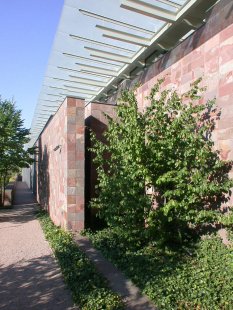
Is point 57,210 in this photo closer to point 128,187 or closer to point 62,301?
point 128,187

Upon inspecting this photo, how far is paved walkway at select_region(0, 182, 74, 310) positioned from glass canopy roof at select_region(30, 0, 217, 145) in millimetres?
5122

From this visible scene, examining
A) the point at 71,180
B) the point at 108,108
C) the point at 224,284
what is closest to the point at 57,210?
the point at 71,180

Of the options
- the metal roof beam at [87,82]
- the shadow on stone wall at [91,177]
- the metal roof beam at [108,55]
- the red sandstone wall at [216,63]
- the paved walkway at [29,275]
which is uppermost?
the metal roof beam at [87,82]

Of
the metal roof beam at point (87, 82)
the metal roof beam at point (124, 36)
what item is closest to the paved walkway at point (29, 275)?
the metal roof beam at point (124, 36)

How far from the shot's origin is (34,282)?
4781 millimetres

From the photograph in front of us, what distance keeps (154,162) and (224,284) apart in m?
2.18

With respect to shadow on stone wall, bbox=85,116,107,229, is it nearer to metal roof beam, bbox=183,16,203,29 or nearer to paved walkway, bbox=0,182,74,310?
paved walkway, bbox=0,182,74,310

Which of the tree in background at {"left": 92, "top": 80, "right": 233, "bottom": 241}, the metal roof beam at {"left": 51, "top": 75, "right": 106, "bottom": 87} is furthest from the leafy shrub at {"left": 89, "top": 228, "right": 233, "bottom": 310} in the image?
the metal roof beam at {"left": 51, "top": 75, "right": 106, "bottom": 87}

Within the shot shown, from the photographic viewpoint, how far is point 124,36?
24.9 feet

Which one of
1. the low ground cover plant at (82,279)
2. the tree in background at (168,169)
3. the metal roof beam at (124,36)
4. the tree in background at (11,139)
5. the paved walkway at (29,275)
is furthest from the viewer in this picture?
the tree in background at (11,139)

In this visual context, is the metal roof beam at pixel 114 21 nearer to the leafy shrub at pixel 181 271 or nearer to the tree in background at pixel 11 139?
the leafy shrub at pixel 181 271

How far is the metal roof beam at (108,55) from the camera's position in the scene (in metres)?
8.42

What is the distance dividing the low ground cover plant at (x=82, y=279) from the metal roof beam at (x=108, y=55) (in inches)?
198

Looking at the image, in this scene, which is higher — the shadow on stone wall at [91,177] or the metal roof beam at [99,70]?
the metal roof beam at [99,70]
